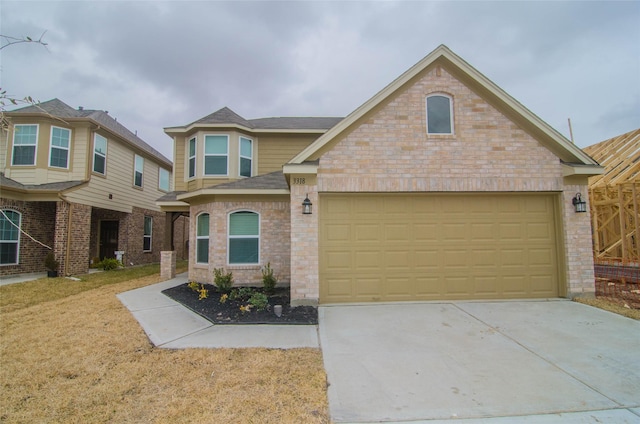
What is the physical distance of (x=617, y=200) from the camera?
12219 mm

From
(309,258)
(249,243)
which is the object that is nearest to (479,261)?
(309,258)

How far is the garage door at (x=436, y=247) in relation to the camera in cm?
742

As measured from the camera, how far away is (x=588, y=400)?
338 cm

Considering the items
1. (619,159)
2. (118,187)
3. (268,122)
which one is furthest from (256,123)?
(619,159)

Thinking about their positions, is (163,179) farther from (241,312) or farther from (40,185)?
(241,312)

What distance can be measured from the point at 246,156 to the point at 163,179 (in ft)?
31.9

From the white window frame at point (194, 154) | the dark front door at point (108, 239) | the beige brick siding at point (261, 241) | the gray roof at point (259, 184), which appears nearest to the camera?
the gray roof at point (259, 184)

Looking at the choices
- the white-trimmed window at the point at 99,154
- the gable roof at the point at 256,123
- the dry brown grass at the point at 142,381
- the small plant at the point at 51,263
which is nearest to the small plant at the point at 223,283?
the dry brown grass at the point at 142,381

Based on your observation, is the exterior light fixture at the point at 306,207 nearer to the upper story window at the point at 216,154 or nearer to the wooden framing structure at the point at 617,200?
the upper story window at the point at 216,154

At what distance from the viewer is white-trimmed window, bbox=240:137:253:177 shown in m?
12.6

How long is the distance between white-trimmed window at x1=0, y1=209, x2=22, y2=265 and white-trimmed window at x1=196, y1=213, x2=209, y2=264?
698 centimetres

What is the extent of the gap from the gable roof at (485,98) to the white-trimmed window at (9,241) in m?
11.9

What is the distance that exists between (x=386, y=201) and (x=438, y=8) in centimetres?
788

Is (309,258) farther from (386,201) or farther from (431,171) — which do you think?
(431,171)
